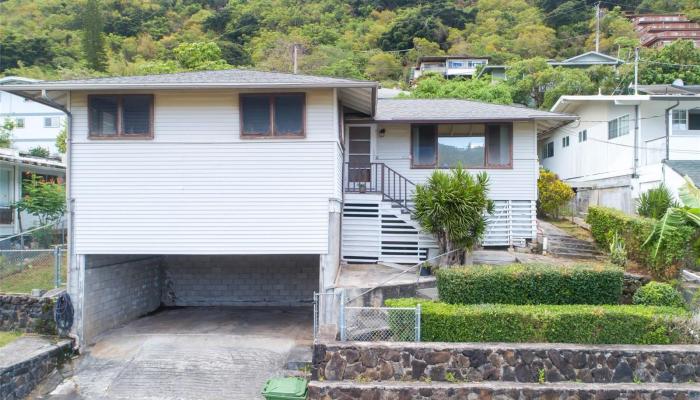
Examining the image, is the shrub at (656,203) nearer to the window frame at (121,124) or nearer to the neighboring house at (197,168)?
the neighboring house at (197,168)

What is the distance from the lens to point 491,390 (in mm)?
7957

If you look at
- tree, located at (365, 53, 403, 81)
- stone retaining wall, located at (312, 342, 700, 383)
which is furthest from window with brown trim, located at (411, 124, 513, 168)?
tree, located at (365, 53, 403, 81)

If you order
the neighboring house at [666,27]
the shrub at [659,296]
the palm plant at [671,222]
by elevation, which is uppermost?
the neighboring house at [666,27]

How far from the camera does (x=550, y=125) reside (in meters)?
14.2

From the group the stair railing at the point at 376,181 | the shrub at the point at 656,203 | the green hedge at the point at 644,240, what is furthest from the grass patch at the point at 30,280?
the shrub at the point at 656,203

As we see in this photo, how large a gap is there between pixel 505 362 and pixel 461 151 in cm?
733

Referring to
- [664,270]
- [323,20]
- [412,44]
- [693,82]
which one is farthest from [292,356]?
[323,20]

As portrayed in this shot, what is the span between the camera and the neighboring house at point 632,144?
54.3ft

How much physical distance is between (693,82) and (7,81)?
4502 cm

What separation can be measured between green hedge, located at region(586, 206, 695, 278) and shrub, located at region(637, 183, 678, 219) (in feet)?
4.78

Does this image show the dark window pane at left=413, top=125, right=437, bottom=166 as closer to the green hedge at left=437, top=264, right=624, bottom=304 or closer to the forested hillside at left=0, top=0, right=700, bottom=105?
the green hedge at left=437, top=264, right=624, bottom=304

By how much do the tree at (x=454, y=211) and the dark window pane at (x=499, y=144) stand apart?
239cm

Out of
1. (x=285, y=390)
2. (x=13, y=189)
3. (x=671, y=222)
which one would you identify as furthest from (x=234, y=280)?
(x=671, y=222)

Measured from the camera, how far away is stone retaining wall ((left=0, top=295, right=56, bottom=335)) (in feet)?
34.2
